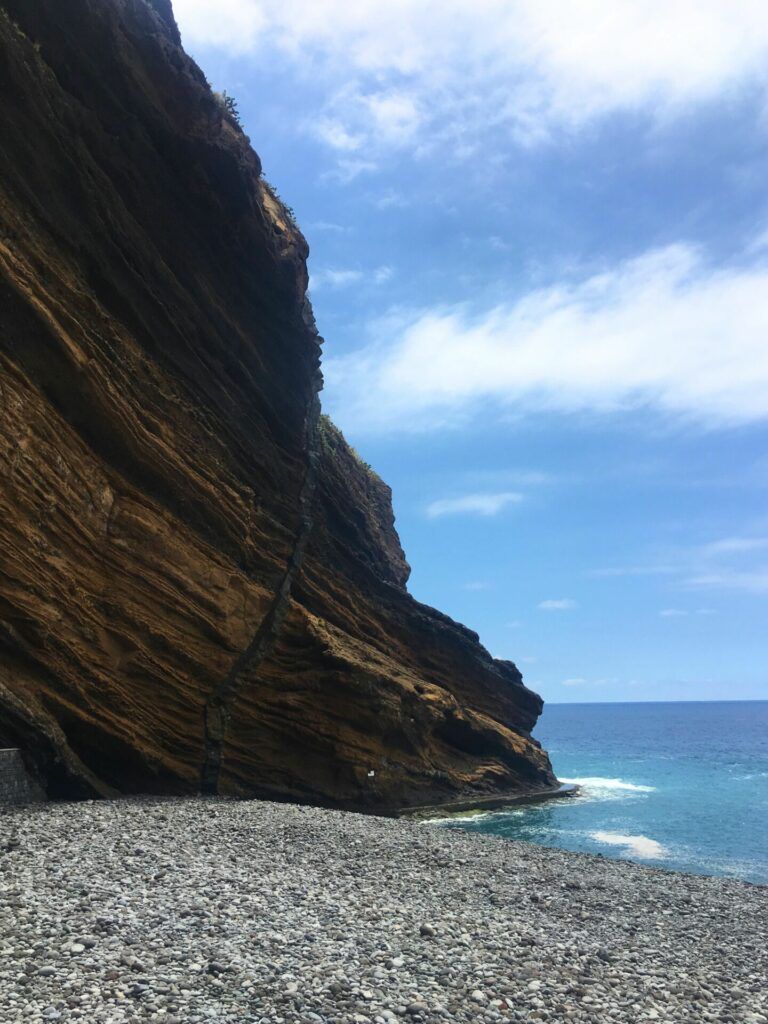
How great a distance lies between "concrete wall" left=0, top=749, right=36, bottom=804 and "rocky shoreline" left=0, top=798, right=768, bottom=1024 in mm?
652

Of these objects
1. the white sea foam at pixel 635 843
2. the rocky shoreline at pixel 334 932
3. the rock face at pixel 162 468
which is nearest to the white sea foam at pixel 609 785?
the white sea foam at pixel 635 843

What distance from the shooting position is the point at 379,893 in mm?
14227

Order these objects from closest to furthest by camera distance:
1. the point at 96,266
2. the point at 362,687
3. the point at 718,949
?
the point at 718,949, the point at 96,266, the point at 362,687

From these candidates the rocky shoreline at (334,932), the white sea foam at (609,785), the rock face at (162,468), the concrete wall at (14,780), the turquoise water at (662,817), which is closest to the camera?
the rocky shoreline at (334,932)

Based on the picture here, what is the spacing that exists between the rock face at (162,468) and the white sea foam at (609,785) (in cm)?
1727

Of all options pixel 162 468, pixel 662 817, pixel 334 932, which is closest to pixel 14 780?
pixel 162 468

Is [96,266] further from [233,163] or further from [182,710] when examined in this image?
[182,710]

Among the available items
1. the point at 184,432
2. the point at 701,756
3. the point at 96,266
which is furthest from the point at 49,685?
the point at 701,756

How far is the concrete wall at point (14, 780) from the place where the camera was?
18.4m

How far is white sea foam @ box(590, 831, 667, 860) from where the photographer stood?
92.8 feet

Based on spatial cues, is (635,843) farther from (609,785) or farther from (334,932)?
(334,932)

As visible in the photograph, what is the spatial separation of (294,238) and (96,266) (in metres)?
12.6

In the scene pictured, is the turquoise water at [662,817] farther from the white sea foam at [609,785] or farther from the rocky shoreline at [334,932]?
the rocky shoreline at [334,932]

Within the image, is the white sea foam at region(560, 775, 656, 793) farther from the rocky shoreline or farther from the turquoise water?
the rocky shoreline
